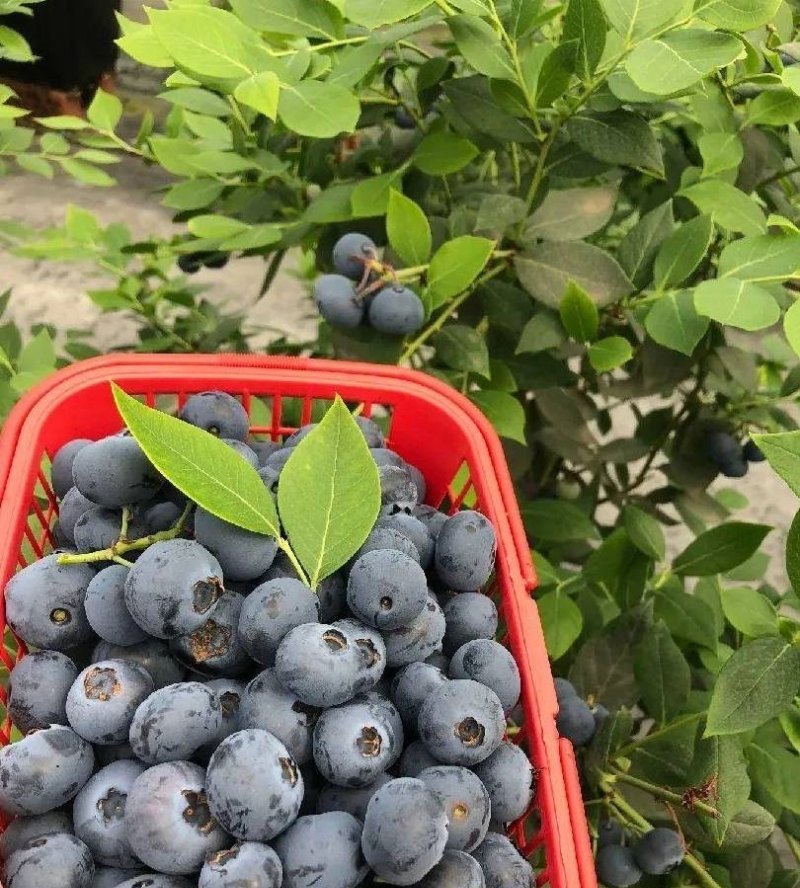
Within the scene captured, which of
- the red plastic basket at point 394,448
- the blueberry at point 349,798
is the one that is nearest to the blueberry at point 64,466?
the red plastic basket at point 394,448

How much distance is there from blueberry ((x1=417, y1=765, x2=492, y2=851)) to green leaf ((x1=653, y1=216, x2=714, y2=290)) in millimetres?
518

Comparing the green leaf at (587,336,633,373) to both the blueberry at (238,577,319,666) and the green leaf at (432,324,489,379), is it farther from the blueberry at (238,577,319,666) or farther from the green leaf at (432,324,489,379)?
the blueberry at (238,577,319,666)

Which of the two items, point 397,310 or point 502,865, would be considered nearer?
point 502,865

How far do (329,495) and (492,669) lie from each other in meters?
0.16

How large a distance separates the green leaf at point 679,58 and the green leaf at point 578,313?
22 cm

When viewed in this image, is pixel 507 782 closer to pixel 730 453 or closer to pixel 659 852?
pixel 659 852

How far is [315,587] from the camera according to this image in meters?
0.53

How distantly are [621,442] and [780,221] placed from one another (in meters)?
0.45

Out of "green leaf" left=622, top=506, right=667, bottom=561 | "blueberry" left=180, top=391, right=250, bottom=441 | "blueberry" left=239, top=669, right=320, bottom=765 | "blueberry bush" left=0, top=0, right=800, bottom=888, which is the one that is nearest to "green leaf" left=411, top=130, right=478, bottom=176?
"blueberry bush" left=0, top=0, right=800, bottom=888

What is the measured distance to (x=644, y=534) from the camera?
95cm

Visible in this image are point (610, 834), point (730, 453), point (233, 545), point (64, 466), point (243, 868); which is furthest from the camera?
point (730, 453)

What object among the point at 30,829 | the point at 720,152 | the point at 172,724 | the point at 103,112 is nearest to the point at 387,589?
the point at 172,724

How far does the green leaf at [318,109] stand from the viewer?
1.98ft

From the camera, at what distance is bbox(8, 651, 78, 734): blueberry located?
19.6 inches
